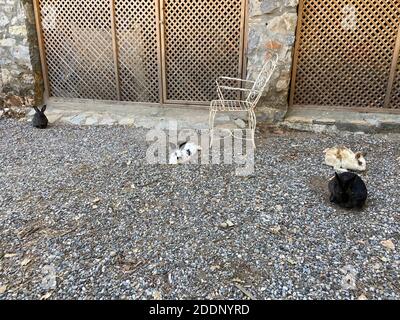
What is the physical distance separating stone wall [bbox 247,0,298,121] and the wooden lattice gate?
216mm

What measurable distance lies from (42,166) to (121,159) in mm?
662

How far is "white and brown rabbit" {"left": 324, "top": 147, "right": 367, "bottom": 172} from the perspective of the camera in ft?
9.47

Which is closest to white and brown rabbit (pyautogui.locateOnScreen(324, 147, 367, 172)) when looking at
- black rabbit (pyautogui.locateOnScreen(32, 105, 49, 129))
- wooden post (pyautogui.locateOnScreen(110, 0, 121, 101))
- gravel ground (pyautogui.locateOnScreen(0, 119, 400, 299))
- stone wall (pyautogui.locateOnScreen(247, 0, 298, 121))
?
gravel ground (pyautogui.locateOnScreen(0, 119, 400, 299))

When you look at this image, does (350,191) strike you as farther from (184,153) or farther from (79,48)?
(79,48)

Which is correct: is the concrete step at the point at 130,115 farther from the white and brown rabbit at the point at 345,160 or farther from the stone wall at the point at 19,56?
the white and brown rabbit at the point at 345,160

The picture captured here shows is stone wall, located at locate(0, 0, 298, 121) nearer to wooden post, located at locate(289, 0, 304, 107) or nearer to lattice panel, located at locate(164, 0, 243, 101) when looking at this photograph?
wooden post, located at locate(289, 0, 304, 107)

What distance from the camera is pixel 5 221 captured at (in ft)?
7.28

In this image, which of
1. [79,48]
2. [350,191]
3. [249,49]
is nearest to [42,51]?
[79,48]

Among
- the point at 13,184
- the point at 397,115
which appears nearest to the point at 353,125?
the point at 397,115

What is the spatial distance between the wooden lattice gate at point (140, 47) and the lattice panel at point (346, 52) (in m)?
0.71

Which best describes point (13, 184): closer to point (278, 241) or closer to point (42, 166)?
point (42, 166)

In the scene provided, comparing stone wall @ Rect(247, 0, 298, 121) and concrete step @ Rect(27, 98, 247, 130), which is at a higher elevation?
stone wall @ Rect(247, 0, 298, 121)

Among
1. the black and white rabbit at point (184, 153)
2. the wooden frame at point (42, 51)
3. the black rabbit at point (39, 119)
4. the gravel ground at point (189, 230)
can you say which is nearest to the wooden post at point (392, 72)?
the gravel ground at point (189, 230)

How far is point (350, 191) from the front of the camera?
2273 mm
